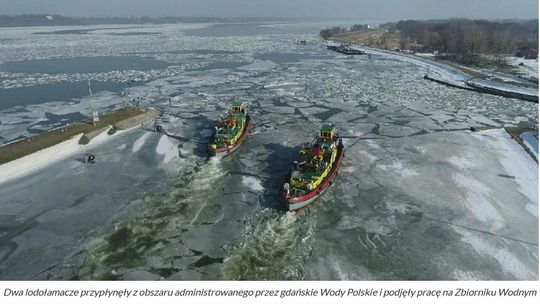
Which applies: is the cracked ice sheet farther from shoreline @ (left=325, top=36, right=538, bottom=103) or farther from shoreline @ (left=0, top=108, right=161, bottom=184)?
shoreline @ (left=325, top=36, right=538, bottom=103)

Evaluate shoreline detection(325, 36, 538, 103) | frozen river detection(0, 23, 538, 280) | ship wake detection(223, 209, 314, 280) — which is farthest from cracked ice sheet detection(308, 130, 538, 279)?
shoreline detection(325, 36, 538, 103)

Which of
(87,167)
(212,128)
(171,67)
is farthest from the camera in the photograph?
(171,67)

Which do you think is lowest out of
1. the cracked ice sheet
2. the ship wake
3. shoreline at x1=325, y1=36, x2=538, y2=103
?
the ship wake

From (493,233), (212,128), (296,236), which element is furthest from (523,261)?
(212,128)

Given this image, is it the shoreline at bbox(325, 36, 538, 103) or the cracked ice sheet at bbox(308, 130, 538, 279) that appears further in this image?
the shoreline at bbox(325, 36, 538, 103)

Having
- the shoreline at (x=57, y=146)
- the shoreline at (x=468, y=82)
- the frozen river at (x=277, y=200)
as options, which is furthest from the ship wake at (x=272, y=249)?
the shoreline at (x=468, y=82)

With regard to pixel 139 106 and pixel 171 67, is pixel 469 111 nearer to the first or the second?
pixel 139 106

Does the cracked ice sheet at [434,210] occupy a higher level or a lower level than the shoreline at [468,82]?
lower

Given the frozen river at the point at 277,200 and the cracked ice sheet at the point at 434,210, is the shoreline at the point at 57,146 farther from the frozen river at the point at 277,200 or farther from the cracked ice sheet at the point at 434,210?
the cracked ice sheet at the point at 434,210
